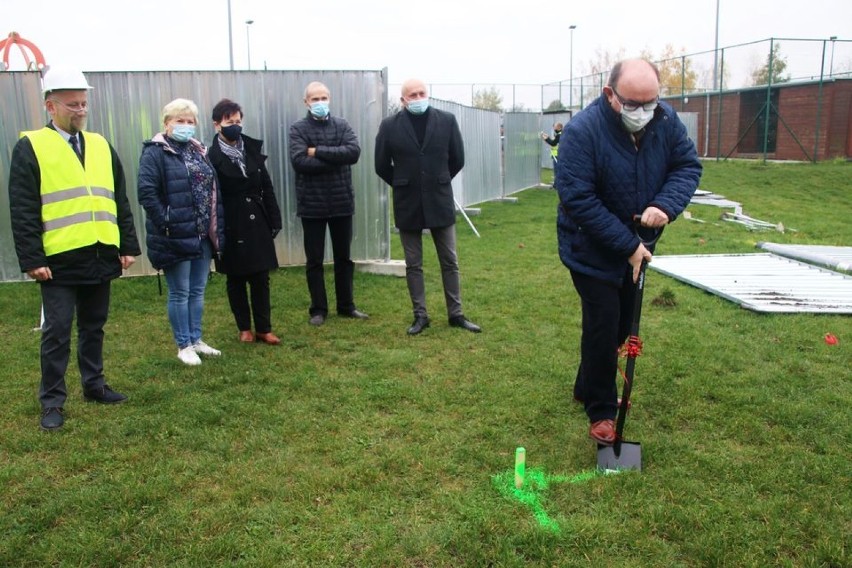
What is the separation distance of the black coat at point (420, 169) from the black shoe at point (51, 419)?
3.02m

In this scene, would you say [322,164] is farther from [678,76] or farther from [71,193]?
[678,76]

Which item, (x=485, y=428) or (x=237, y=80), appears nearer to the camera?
(x=485, y=428)

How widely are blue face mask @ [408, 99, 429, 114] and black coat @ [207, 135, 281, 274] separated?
51.8 inches

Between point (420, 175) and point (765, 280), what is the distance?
165 inches

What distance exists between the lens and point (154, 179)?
16.3 ft

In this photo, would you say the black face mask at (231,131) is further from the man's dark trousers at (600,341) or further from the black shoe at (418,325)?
the man's dark trousers at (600,341)

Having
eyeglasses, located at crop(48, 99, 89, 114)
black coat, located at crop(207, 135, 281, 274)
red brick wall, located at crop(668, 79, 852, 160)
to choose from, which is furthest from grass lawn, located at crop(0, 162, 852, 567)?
red brick wall, located at crop(668, 79, 852, 160)

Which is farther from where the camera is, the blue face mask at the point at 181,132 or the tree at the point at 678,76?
the tree at the point at 678,76

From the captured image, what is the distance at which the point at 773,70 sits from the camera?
23.8 m

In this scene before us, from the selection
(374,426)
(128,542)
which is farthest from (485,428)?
(128,542)

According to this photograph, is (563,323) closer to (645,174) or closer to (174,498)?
(645,174)

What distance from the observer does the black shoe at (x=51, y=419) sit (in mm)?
4121

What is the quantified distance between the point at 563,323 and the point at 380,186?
10.6 feet

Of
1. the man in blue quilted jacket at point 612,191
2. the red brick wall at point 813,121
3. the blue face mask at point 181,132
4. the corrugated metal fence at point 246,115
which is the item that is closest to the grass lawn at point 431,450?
the man in blue quilted jacket at point 612,191
